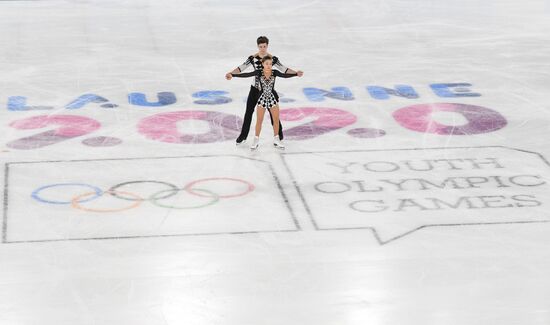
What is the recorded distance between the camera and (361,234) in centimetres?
1373

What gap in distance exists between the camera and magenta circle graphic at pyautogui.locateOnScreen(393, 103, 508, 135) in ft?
59.3

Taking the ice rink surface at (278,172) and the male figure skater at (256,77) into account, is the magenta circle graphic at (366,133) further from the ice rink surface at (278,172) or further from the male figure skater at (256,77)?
the male figure skater at (256,77)

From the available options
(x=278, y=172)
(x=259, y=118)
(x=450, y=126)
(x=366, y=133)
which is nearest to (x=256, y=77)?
(x=259, y=118)

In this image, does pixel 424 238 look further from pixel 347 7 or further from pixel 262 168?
pixel 347 7

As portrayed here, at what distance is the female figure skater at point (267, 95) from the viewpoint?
1638 cm

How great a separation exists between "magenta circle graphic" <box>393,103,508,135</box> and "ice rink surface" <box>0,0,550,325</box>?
2.2 inches

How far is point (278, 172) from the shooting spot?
1605cm

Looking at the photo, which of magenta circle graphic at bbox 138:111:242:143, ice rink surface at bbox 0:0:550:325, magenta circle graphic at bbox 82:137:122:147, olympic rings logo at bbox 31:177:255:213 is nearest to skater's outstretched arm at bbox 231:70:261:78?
ice rink surface at bbox 0:0:550:325

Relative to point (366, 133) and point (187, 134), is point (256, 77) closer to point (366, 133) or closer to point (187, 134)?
point (187, 134)

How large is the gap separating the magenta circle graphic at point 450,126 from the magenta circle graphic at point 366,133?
545 millimetres

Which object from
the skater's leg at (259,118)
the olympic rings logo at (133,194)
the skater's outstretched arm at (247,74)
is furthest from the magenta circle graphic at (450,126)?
the olympic rings logo at (133,194)

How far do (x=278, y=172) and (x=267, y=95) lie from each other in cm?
123

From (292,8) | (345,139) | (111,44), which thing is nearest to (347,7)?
(292,8)

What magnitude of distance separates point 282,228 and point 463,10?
14.1 meters
